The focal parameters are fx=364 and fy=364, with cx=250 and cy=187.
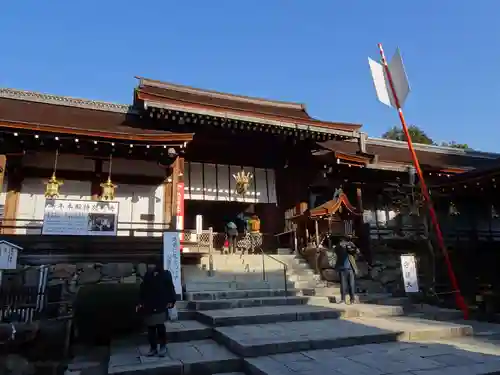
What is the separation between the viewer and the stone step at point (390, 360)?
184 inches

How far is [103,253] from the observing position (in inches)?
402

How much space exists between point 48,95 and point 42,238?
7.79 meters

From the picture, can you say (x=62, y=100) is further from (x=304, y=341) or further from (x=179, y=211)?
(x=304, y=341)

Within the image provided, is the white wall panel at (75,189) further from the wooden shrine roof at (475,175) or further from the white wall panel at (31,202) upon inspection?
the wooden shrine roof at (475,175)

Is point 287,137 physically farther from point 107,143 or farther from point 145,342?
point 145,342

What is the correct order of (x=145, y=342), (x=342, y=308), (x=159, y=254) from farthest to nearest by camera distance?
(x=159, y=254) < (x=342, y=308) < (x=145, y=342)

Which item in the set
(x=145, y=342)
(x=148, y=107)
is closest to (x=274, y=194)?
(x=148, y=107)

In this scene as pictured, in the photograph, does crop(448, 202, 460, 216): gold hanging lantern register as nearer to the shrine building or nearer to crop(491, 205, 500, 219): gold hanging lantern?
the shrine building

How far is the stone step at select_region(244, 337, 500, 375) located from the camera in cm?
468

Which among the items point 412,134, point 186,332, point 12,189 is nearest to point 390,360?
point 186,332

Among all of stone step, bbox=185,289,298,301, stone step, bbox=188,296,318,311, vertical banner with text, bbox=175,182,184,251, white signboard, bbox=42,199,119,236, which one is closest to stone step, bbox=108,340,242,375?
stone step, bbox=188,296,318,311

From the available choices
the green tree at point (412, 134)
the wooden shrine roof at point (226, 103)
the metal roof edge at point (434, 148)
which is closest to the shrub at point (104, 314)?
the wooden shrine roof at point (226, 103)

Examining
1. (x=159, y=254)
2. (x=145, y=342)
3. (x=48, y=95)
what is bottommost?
(x=145, y=342)

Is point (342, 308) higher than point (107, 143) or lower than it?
Result: lower
